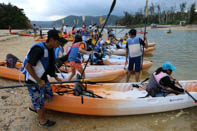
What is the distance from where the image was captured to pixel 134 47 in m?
4.93

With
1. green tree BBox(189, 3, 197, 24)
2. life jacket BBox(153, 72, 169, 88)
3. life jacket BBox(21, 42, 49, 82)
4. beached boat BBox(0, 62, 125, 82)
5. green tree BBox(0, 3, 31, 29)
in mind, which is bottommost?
beached boat BBox(0, 62, 125, 82)

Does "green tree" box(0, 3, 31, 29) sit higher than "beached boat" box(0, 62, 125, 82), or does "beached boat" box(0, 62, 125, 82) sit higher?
"green tree" box(0, 3, 31, 29)

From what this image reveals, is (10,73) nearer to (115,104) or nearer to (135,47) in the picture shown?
(115,104)

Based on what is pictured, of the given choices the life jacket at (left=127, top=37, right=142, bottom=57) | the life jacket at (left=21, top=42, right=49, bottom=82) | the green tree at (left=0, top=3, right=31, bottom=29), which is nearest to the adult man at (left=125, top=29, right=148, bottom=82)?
the life jacket at (left=127, top=37, right=142, bottom=57)

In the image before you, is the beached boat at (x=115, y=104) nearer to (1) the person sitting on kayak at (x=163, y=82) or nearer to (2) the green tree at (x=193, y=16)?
(1) the person sitting on kayak at (x=163, y=82)

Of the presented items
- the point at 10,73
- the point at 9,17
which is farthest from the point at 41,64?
the point at 9,17

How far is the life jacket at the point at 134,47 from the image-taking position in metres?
4.91

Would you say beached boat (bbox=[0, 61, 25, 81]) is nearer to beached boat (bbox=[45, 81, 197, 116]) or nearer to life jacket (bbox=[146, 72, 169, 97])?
beached boat (bbox=[45, 81, 197, 116])

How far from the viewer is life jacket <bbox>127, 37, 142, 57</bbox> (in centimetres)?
491

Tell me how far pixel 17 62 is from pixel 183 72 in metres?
7.98

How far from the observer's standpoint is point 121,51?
1184cm

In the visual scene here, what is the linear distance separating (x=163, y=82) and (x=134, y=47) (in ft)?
5.55

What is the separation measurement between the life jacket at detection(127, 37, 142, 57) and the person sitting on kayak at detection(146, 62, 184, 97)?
4.15ft

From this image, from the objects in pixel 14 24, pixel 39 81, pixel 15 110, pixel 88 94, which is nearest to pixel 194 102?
pixel 88 94
